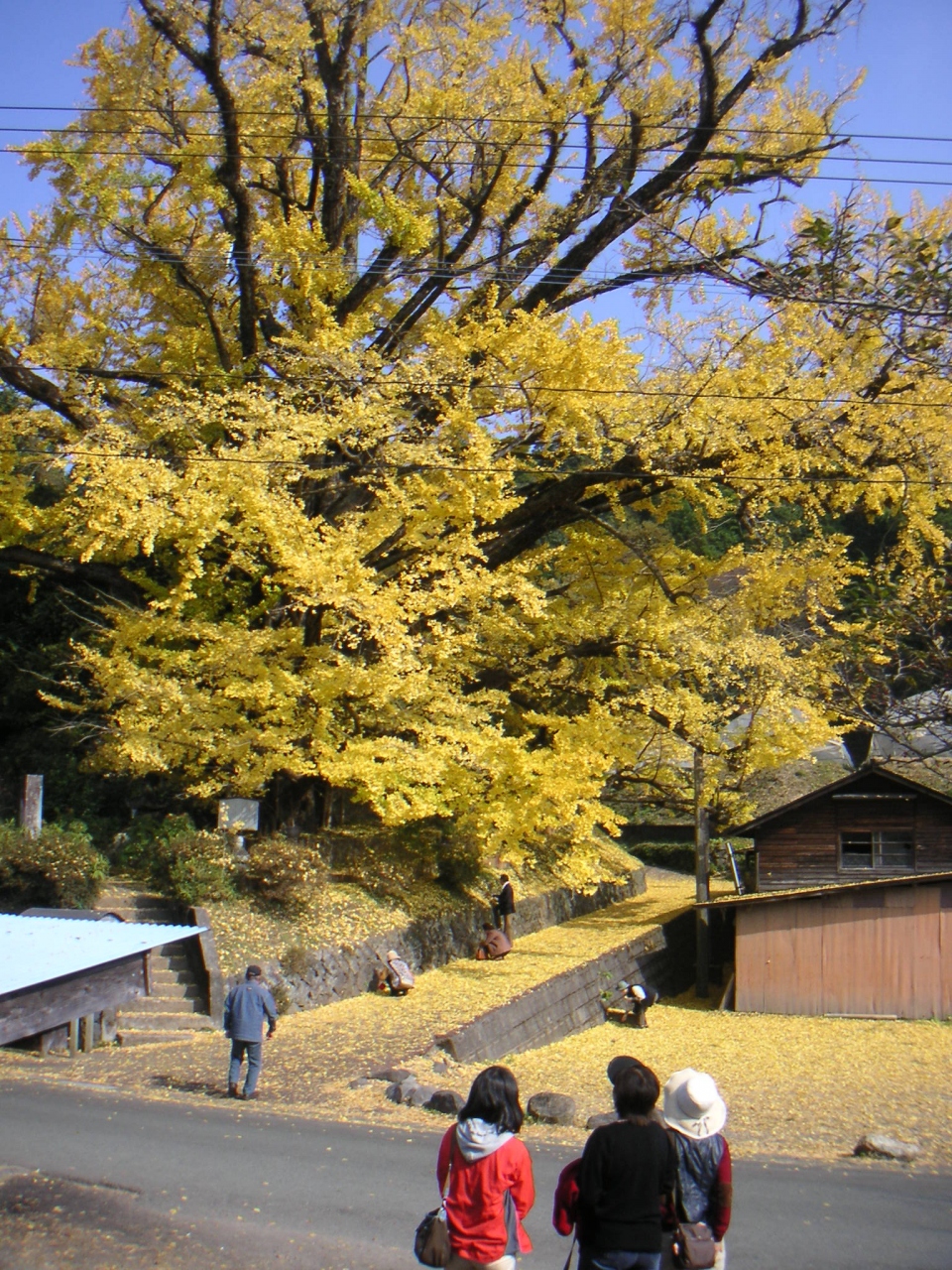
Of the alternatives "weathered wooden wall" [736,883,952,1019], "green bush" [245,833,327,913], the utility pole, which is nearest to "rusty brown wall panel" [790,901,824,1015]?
"weathered wooden wall" [736,883,952,1019]

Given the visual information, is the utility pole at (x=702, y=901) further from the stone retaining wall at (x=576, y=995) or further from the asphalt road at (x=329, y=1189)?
the asphalt road at (x=329, y=1189)

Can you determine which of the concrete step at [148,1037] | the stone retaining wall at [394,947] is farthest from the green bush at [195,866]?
the concrete step at [148,1037]

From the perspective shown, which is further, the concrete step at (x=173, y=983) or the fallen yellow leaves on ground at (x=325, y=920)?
the fallen yellow leaves on ground at (x=325, y=920)

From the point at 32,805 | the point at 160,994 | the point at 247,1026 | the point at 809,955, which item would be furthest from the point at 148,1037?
the point at 809,955

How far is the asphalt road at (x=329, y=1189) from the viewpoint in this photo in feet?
20.7

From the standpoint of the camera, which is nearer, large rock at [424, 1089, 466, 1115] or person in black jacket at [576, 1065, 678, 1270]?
person in black jacket at [576, 1065, 678, 1270]

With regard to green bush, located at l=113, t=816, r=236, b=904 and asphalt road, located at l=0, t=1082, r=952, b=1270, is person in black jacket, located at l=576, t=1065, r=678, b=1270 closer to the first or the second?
asphalt road, located at l=0, t=1082, r=952, b=1270

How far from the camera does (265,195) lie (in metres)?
20.4

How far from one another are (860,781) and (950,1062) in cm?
694

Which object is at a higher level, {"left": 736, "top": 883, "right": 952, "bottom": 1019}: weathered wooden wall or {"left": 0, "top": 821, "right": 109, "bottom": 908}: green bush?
{"left": 0, "top": 821, "right": 109, "bottom": 908}: green bush

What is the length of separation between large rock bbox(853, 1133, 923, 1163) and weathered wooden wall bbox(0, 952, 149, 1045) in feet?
20.6

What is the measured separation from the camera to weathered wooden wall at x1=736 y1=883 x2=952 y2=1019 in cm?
1836

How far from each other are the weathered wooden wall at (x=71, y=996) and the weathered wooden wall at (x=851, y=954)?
Answer: 1339cm

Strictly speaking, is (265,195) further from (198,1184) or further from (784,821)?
(198,1184)
